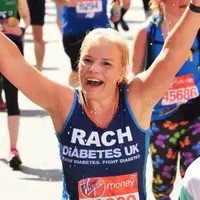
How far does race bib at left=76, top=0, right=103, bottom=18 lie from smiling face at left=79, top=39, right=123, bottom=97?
13.2 feet

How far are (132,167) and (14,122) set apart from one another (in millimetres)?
3154

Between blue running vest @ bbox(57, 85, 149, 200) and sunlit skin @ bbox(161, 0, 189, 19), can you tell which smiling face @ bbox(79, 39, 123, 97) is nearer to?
blue running vest @ bbox(57, 85, 149, 200)

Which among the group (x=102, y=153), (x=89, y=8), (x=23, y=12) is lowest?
(x=89, y=8)

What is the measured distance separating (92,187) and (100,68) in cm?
52

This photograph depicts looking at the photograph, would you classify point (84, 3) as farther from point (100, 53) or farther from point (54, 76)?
point (100, 53)

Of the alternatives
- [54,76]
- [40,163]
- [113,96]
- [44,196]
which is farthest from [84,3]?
[113,96]

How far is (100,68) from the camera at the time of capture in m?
3.03

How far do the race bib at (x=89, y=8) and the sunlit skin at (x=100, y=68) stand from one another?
404 centimetres

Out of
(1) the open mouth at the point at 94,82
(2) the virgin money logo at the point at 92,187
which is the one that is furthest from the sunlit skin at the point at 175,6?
(2) the virgin money logo at the point at 92,187

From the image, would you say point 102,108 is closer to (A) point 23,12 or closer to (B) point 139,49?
(B) point 139,49

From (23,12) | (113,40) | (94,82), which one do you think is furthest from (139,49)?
(23,12)

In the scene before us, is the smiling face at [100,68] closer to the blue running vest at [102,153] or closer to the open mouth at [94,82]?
the open mouth at [94,82]

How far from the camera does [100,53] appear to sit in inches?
120

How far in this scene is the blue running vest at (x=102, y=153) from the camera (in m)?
3.08
